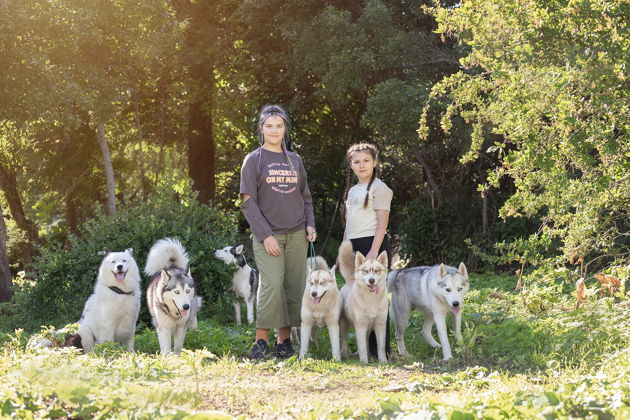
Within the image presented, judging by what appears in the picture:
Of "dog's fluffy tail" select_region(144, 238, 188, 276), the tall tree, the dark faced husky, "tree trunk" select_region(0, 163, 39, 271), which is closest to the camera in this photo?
the dark faced husky

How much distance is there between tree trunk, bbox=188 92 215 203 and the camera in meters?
→ 20.5

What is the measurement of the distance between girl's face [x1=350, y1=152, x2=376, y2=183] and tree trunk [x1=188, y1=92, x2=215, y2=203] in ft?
45.4

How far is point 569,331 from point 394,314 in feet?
5.59

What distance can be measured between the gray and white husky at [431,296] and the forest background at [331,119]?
53.3 inches

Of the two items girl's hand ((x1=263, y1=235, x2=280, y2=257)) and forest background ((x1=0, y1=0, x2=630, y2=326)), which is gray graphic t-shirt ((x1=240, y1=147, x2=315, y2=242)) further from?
forest background ((x1=0, y1=0, x2=630, y2=326))

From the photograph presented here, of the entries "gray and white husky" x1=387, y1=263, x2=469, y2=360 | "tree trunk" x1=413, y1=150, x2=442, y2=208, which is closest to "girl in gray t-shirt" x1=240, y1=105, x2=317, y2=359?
"gray and white husky" x1=387, y1=263, x2=469, y2=360

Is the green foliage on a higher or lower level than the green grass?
higher

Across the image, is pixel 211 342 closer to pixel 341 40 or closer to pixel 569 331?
pixel 569 331

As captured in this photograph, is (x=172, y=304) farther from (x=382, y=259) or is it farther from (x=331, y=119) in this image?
(x=331, y=119)

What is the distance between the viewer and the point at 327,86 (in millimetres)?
16484

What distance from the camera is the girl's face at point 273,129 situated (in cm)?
677

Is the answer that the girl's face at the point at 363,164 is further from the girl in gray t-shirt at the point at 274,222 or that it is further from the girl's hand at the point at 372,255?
the girl's hand at the point at 372,255

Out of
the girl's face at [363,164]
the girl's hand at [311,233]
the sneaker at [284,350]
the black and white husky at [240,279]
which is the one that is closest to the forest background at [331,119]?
the black and white husky at [240,279]

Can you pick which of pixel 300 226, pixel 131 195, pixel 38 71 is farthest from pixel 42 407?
pixel 131 195
